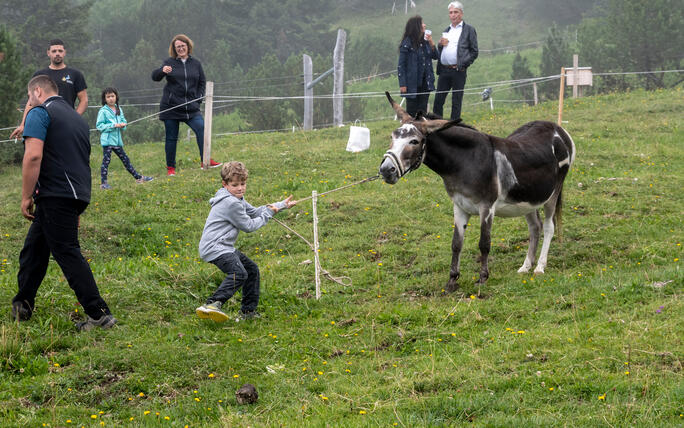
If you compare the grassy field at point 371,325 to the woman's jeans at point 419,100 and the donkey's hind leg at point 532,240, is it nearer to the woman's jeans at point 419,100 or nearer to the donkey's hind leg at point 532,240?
the donkey's hind leg at point 532,240

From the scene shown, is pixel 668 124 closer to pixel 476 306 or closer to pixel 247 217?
pixel 476 306

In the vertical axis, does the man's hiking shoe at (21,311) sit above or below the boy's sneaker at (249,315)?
above

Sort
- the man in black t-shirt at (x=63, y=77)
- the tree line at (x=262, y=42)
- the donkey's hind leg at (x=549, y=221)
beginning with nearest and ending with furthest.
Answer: the donkey's hind leg at (x=549, y=221)
the man in black t-shirt at (x=63, y=77)
the tree line at (x=262, y=42)

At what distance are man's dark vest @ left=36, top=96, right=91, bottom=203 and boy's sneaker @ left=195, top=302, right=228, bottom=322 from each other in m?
1.44

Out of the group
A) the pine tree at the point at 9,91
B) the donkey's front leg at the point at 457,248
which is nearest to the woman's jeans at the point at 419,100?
the donkey's front leg at the point at 457,248

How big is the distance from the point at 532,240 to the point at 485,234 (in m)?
1.08

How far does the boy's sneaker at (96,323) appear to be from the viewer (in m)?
6.37

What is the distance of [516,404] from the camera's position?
4.70 meters

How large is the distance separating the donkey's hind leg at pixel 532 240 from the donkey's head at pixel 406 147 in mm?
1911

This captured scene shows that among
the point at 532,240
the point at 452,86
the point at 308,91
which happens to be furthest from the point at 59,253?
the point at 308,91

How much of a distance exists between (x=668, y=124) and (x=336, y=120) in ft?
28.8

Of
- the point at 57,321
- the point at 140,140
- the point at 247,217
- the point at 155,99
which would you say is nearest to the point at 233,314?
the point at 247,217

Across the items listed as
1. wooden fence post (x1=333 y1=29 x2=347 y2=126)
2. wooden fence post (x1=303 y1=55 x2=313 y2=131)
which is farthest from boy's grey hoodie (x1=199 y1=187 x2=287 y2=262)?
wooden fence post (x1=303 y1=55 x2=313 y2=131)

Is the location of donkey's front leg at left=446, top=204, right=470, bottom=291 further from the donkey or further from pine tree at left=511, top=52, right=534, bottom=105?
pine tree at left=511, top=52, right=534, bottom=105
